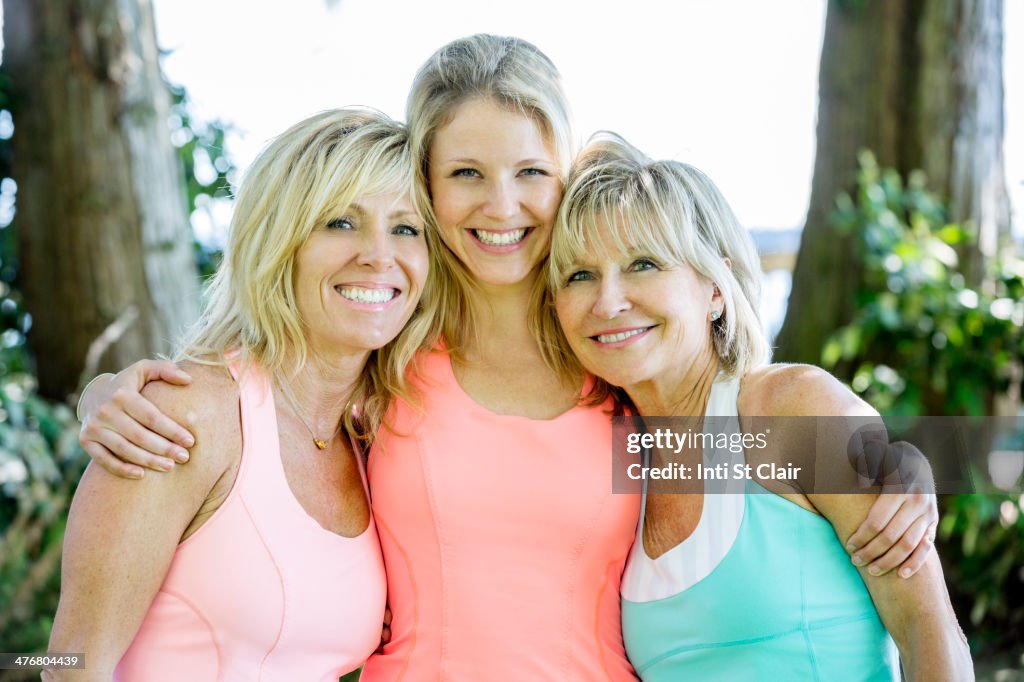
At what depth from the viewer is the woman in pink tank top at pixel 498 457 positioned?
2.19 meters

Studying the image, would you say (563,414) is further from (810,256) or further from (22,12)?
(22,12)

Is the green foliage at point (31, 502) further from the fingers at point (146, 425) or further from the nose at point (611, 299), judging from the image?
the nose at point (611, 299)

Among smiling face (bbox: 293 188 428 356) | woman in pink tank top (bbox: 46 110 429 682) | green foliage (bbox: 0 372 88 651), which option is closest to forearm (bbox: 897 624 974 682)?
woman in pink tank top (bbox: 46 110 429 682)

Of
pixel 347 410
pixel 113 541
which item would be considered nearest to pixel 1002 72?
pixel 347 410

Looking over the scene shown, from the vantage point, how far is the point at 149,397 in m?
1.99

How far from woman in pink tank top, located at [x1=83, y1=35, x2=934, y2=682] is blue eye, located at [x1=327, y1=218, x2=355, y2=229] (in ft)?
0.76

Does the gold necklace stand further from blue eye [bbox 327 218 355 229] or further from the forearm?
the forearm

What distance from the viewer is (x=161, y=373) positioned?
2.01 meters

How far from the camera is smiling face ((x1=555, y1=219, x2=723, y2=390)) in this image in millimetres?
2186

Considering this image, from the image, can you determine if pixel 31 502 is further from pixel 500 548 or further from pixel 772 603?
pixel 772 603

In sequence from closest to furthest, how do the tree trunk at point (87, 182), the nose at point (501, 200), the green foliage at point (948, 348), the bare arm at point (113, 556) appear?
the bare arm at point (113, 556)
the nose at point (501, 200)
the green foliage at point (948, 348)
the tree trunk at point (87, 182)

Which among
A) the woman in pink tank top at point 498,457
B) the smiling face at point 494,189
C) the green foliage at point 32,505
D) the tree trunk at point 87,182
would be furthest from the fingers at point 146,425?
the tree trunk at point 87,182

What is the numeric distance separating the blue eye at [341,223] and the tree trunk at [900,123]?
118 inches

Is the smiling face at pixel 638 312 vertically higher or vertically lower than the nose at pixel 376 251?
lower
